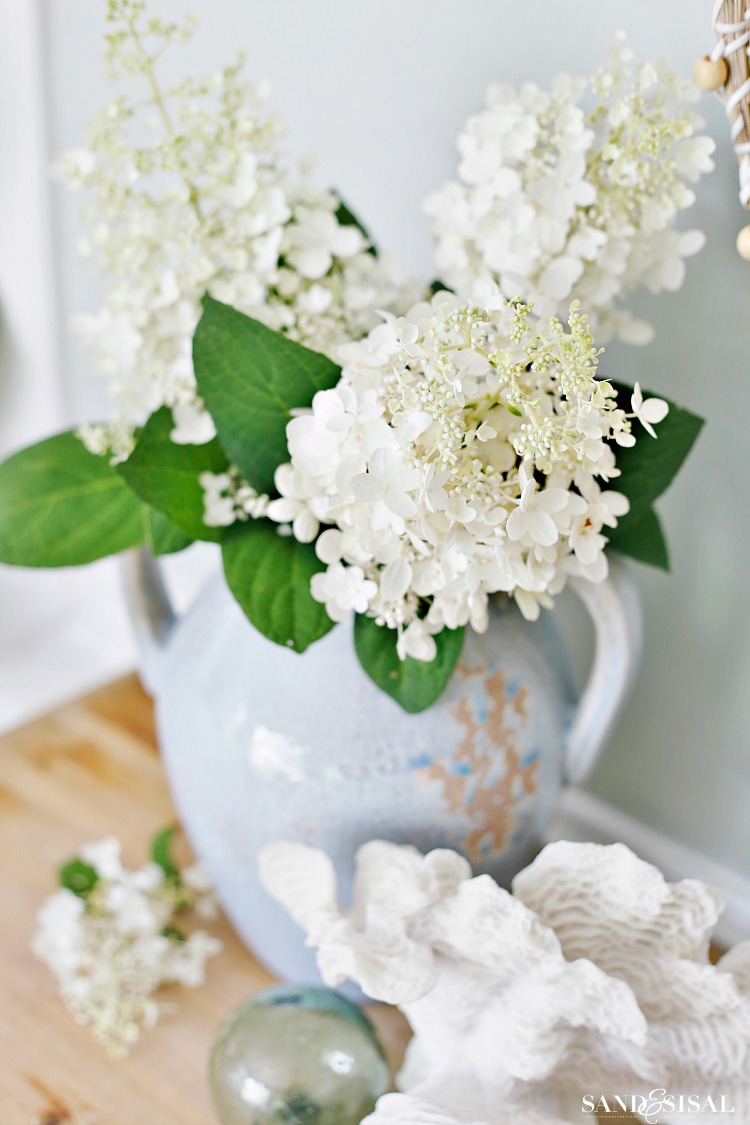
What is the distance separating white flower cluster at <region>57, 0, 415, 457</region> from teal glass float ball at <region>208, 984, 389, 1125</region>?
36 centimetres

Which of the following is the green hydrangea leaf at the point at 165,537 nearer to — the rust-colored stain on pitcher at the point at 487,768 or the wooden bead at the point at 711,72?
the rust-colored stain on pitcher at the point at 487,768

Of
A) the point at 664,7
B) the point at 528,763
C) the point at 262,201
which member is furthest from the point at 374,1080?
the point at 664,7

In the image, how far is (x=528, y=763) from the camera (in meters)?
0.67

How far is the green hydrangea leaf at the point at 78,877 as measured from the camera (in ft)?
2.82

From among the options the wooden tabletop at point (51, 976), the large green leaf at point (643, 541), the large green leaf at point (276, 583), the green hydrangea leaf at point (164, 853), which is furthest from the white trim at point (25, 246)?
the large green leaf at point (643, 541)

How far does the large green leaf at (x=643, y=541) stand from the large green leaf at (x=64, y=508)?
12.8 inches

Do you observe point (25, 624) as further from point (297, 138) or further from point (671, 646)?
point (671, 646)

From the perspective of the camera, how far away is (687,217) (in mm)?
693

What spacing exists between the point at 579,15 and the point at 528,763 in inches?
20.2

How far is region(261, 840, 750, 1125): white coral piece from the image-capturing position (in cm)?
54

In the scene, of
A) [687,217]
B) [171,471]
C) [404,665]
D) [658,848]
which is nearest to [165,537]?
[171,471]

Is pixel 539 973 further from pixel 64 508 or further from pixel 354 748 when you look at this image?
pixel 64 508

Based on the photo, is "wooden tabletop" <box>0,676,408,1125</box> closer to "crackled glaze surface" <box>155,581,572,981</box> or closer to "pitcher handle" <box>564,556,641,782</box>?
"crackled glaze surface" <box>155,581,572,981</box>

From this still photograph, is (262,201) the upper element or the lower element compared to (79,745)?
upper
